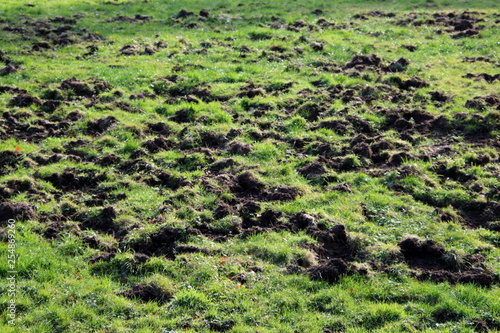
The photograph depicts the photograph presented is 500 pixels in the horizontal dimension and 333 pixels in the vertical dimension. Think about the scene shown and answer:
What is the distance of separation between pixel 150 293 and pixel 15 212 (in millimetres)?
3626

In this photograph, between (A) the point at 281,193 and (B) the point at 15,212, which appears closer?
(B) the point at 15,212

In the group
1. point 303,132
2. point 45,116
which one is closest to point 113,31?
point 45,116

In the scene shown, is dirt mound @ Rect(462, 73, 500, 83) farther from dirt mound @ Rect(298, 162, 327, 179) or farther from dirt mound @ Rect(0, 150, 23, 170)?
dirt mound @ Rect(0, 150, 23, 170)

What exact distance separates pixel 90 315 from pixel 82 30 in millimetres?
17109

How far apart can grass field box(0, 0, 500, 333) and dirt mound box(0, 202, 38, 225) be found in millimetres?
38

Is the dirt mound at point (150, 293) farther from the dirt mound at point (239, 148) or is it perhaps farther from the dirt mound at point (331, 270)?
the dirt mound at point (239, 148)

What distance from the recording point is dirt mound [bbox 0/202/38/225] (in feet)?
35.0

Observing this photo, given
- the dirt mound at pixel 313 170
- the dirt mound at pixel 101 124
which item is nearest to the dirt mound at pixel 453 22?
the dirt mound at pixel 313 170

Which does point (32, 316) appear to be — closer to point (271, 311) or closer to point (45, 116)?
point (271, 311)

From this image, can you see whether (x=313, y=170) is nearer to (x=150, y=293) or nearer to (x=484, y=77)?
(x=150, y=293)

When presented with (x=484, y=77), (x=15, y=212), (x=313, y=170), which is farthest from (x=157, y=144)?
(x=484, y=77)

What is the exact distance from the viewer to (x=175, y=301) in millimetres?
8844

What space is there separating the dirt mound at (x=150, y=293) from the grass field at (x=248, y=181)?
0.02 m

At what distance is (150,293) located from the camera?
905 cm
